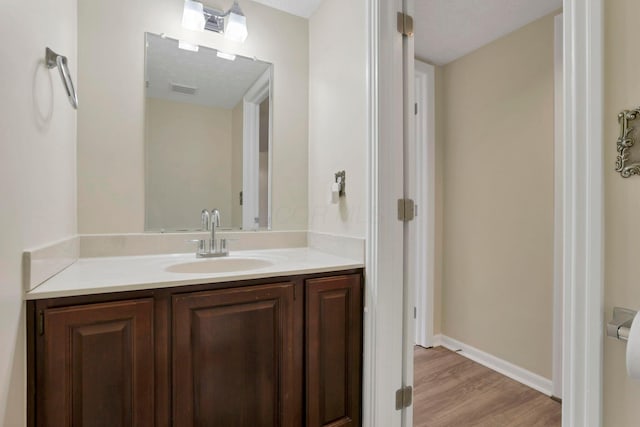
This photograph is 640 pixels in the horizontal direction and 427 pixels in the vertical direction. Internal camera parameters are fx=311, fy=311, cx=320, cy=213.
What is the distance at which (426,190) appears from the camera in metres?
2.61

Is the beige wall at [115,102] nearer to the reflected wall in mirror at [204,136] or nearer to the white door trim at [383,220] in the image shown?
the reflected wall in mirror at [204,136]

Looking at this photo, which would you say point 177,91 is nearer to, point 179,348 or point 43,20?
point 43,20

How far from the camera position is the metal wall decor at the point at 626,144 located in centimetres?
63

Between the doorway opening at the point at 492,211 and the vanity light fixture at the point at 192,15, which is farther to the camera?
the doorway opening at the point at 492,211

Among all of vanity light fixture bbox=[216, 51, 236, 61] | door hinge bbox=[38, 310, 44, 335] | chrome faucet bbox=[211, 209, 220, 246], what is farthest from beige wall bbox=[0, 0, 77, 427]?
vanity light fixture bbox=[216, 51, 236, 61]

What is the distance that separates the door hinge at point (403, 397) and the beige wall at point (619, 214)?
0.90 m

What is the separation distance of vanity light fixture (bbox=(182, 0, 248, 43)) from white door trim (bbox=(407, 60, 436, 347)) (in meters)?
1.48

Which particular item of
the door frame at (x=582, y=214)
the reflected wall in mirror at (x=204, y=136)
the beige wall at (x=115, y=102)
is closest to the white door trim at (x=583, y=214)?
the door frame at (x=582, y=214)

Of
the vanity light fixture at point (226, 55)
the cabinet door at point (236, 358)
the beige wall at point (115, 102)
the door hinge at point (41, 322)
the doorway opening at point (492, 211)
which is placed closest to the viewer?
the door hinge at point (41, 322)

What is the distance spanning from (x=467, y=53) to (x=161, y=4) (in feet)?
7.22

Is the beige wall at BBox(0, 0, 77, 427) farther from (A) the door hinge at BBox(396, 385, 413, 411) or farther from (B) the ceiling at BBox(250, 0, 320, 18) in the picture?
(A) the door hinge at BBox(396, 385, 413, 411)

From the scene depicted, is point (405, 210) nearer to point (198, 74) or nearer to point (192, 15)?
point (198, 74)

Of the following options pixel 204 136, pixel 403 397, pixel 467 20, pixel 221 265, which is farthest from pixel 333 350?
pixel 467 20

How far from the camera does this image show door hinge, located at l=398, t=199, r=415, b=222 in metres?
1.46
